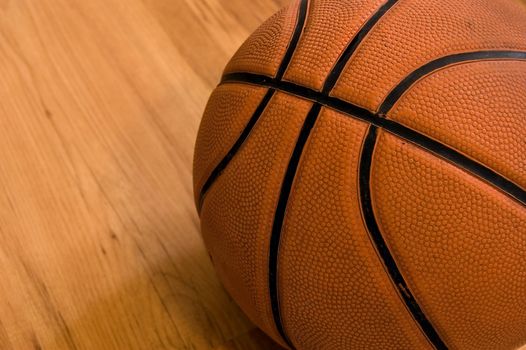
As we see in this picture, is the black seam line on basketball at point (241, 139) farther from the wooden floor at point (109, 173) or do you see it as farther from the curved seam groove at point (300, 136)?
the wooden floor at point (109, 173)

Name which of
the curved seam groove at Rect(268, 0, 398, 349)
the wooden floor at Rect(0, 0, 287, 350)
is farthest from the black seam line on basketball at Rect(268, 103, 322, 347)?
the wooden floor at Rect(0, 0, 287, 350)

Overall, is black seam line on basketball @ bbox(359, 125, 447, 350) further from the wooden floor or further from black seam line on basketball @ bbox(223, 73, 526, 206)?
the wooden floor

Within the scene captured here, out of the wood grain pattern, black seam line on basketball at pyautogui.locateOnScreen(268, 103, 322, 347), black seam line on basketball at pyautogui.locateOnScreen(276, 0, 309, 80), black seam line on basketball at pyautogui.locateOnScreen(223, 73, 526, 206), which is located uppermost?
black seam line on basketball at pyautogui.locateOnScreen(276, 0, 309, 80)

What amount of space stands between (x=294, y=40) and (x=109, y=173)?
2.31ft

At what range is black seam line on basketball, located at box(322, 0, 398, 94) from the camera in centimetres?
87

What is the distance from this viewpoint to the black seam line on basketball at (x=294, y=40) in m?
0.93

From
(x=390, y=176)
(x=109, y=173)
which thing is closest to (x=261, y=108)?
(x=390, y=176)

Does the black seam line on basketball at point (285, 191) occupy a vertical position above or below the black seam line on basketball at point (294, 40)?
below

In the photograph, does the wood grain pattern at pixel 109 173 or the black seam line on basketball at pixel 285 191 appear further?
the wood grain pattern at pixel 109 173

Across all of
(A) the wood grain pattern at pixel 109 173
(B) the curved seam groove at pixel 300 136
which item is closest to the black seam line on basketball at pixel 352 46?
(B) the curved seam groove at pixel 300 136

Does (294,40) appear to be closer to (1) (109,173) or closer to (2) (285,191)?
(2) (285,191)

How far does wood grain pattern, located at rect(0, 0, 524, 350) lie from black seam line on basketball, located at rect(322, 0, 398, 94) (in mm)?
610

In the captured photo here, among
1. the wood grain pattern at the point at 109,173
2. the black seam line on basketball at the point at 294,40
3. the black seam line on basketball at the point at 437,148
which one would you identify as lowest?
the wood grain pattern at the point at 109,173

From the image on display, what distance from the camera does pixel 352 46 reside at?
35.0 inches
